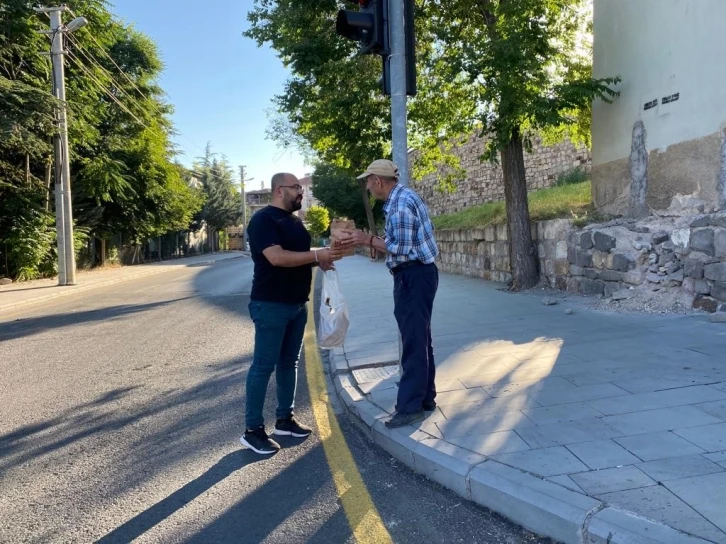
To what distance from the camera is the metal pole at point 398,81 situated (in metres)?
4.90

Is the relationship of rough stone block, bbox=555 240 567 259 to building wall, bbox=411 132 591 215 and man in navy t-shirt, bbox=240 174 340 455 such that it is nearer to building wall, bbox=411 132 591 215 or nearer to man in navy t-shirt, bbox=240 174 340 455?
building wall, bbox=411 132 591 215

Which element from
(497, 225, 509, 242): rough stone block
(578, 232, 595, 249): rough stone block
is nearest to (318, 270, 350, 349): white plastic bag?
(578, 232, 595, 249): rough stone block

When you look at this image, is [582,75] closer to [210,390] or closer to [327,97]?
[327,97]

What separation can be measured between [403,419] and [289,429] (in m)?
0.92

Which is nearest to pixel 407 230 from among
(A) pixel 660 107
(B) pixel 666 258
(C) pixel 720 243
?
(C) pixel 720 243

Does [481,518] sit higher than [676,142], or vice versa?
[676,142]

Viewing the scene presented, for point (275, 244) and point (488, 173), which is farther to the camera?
point (488, 173)

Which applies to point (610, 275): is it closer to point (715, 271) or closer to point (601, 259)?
point (601, 259)

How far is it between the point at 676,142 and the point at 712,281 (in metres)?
2.31

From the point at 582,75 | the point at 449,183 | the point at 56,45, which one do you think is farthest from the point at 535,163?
the point at 56,45

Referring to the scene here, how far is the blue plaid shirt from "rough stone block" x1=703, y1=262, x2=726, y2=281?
4.85 meters

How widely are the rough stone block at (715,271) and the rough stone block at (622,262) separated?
116 cm

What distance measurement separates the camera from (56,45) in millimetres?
17141

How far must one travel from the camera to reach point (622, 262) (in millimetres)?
8164
